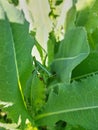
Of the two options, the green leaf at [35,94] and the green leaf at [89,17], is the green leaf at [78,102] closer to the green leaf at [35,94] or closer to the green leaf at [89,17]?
the green leaf at [35,94]

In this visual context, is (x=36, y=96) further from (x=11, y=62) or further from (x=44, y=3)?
(x=44, y=3)

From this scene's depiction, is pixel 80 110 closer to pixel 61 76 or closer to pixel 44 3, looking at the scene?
pixel 61 76

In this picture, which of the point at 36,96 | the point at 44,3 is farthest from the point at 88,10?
the point at 36,96

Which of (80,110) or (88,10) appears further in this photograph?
(88,10)

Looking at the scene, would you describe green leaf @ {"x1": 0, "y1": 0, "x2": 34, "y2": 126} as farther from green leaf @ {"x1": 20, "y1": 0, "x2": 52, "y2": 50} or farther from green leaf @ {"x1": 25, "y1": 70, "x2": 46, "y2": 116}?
green leaf @ {"x1": 20, "y1": 0, "x2": 52, "y2": 50}

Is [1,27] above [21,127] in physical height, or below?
above

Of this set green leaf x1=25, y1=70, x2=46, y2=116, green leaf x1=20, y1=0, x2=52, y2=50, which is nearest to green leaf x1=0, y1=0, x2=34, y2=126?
green leaf x1=25, y1=70, x2=46, y2=116

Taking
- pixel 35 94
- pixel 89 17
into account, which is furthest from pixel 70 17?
pixel 35 94
